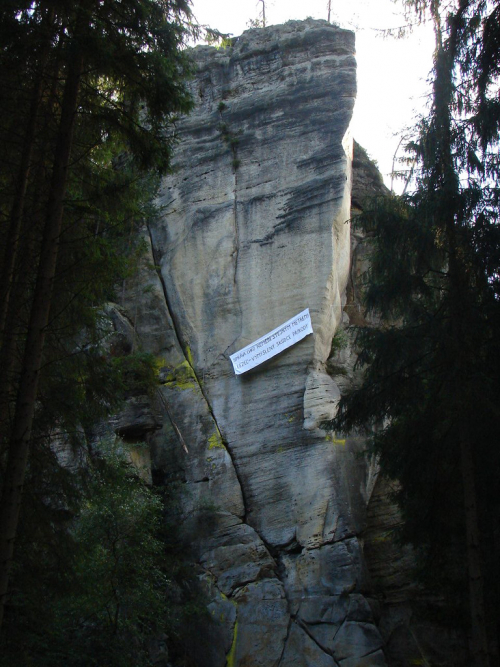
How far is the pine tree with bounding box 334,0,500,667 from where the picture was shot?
32.3ft

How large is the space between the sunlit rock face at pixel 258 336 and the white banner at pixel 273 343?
0.18m

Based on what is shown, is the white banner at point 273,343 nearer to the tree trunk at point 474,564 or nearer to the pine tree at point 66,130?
the tree trunk at point 474,564

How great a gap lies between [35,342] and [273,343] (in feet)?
31.4

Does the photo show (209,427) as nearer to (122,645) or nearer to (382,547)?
(382,547)

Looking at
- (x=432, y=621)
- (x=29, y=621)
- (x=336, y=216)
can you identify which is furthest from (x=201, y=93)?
(x=29, y=621)

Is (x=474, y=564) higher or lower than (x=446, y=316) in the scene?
lower

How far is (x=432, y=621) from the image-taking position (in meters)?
13.5

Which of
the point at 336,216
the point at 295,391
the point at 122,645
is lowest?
the point at 122,645

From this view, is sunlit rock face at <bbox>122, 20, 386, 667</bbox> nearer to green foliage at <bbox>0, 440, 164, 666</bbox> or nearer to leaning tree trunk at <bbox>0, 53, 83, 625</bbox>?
green foliage at <bbox>0, 440, 164, 666</bbox>

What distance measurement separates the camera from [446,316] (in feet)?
33.0

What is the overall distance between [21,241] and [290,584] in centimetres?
877

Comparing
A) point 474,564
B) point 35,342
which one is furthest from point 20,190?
point 474,564

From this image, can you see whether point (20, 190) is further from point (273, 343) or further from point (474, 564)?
point (273, 343)

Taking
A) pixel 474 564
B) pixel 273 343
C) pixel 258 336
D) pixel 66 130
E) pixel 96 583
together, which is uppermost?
pixel 258 336
